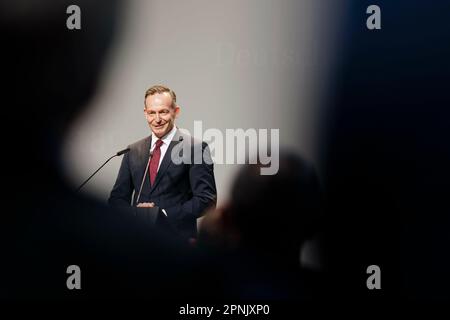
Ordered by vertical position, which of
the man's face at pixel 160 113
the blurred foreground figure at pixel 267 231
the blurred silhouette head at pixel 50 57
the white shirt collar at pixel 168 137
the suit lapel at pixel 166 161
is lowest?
the blurred foreground figure at pixel 267 231

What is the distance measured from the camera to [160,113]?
11.3ft

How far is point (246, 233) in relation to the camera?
3.43m

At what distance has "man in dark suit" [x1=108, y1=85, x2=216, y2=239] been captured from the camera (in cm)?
338

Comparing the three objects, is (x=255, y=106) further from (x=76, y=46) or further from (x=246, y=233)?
(x=76, y=46)

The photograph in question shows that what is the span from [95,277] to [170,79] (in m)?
1.26

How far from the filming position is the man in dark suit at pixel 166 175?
11.1 feet

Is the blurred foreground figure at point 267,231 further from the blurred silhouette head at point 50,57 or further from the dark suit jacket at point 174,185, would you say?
the blurred silhouette head at point 50,57

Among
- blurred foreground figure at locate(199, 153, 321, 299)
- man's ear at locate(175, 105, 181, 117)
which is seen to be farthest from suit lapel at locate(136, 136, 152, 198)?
blurred foreground figure at locate(199, 153, 321, 299)

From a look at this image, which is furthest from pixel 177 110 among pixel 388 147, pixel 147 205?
pixel 388 147

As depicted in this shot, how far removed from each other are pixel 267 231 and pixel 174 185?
0.61 m

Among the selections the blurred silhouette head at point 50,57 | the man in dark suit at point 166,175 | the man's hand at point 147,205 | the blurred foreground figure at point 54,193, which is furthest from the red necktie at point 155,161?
the blurred silhouette head at point 50,57

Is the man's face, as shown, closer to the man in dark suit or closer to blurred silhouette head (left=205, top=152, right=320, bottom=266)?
the man in dark suit
